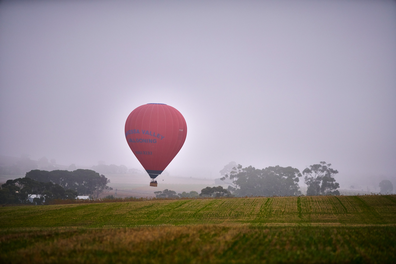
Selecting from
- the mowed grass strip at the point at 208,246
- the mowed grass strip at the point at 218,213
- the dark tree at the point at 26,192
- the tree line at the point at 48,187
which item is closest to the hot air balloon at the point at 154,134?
the mowed grass strip at the point at 218,213

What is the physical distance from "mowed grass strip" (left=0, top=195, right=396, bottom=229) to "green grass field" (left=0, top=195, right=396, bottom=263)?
0.10 meters

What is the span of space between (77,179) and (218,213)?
7316 cm

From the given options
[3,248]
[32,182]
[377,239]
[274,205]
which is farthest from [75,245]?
[32,182]

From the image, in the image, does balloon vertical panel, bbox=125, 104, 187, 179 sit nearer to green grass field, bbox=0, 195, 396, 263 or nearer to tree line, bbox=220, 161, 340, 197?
green grass field, bbox=0, 195, 396, 263

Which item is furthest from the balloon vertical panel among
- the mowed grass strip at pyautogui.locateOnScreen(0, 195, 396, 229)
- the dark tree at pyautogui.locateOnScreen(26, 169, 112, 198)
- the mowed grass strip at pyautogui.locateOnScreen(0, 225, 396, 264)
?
the dark tree at pyautogui.locateOnScreen(26, 169, 112, 198)

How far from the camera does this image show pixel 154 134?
35.1m

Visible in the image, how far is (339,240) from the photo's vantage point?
17031 mm

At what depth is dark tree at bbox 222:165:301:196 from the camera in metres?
93.3

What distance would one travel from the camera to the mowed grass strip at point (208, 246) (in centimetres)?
1343

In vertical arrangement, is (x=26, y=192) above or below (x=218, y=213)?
above

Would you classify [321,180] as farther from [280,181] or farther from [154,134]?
[154,134]

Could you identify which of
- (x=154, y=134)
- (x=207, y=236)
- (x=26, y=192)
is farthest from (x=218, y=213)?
(x=26, y=192)

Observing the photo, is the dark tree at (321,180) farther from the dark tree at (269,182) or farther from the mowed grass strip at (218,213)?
the mowed grass strip at (218,213)

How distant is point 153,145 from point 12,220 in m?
17.0
